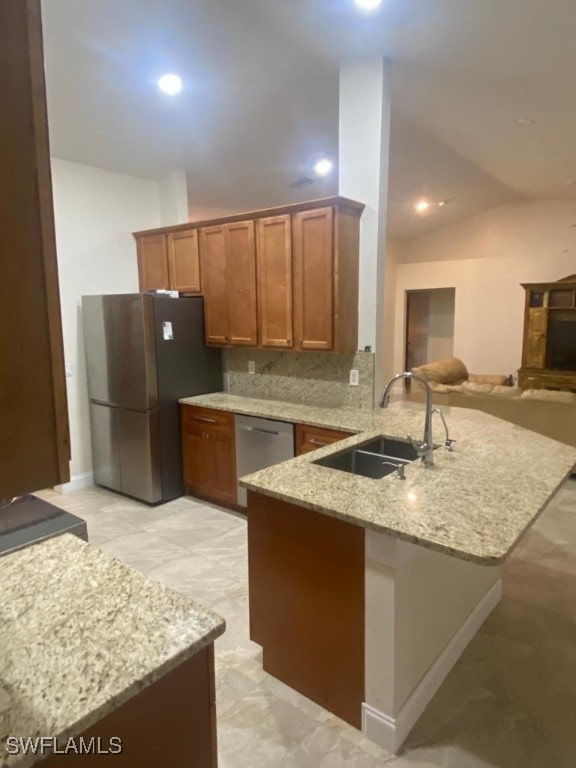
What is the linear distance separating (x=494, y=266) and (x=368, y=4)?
595 centimetres

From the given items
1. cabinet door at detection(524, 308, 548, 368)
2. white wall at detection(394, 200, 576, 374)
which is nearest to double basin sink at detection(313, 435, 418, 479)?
cabinet door at detection(524, 308, 548, 368)

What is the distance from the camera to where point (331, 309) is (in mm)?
3287

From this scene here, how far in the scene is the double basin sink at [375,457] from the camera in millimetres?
2408

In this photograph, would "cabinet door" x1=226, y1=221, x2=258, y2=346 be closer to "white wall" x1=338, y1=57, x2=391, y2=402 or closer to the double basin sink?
"white wall" x1=338, y1=57, x2=391, y2=402

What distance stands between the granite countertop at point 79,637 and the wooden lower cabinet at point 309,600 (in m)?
0.75

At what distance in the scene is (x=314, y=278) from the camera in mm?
3342

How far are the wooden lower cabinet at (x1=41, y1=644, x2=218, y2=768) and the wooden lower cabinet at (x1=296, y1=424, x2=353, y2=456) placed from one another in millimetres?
2045

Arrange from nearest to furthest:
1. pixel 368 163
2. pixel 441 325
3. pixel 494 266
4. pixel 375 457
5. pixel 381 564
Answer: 1. pixel 381 564
2. pixel 375 457
3. pixel 368 163
4. pixel 494 266
5. pixel 441 325

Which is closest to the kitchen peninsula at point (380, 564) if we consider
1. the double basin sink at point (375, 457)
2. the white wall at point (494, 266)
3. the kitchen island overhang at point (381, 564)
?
the kitchen island overhang at point (381, 564)

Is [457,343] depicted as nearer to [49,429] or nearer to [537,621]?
[537,621]

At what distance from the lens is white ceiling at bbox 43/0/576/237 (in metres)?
2.61

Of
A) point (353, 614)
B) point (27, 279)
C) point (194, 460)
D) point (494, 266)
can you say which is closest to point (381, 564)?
point (353, 614)

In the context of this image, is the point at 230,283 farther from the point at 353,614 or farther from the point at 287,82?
the point at 353,614

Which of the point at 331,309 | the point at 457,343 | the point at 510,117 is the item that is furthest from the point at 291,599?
the point at 457,343
